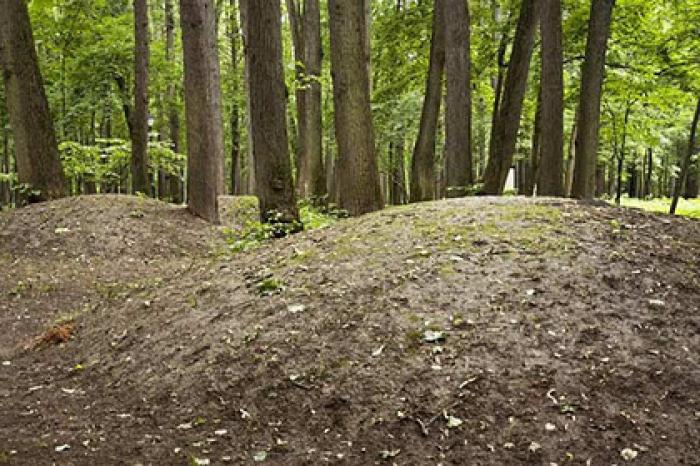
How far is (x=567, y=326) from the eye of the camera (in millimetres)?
3533

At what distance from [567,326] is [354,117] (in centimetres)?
456

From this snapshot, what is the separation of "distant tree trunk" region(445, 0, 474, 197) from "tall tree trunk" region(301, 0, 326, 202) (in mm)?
4082

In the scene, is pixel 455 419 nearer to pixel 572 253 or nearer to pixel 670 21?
pixel 572 253

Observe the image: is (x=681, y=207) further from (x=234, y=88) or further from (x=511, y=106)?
(x=234, y=88)

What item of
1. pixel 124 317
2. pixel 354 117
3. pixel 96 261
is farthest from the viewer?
pixel 96 261

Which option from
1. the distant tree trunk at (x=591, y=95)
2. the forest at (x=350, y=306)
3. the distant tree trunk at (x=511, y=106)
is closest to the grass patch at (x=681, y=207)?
the distant tree trunk at (x=591, y=95)

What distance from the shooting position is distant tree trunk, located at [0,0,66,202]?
30.3 feet

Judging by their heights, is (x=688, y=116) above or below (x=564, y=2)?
below

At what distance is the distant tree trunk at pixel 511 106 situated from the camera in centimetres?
884

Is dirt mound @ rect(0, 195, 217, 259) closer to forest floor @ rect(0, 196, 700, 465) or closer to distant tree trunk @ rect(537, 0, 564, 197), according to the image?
forest floor @ rect(0, 196, 700, 465)

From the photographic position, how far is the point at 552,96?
8.30 m

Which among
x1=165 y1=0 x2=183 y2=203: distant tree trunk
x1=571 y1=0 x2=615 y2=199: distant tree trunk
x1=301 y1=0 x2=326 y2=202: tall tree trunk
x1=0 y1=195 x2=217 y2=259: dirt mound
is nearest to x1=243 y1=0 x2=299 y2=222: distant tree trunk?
x1=0 y1=195 x2=217 y2=259: dirt mound

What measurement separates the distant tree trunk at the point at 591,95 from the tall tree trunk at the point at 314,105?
5579mm

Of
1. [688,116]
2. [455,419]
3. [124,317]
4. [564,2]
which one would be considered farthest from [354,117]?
[688,116]
